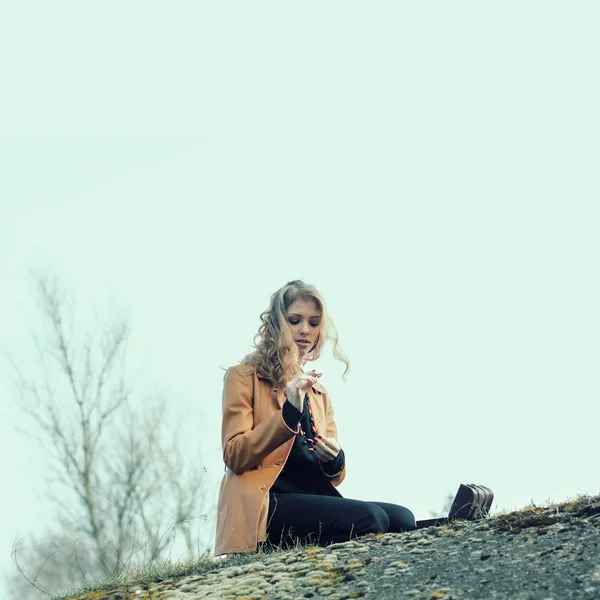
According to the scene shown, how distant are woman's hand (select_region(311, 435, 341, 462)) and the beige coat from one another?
157 millimetres

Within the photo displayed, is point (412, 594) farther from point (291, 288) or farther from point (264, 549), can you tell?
point (291, 288)

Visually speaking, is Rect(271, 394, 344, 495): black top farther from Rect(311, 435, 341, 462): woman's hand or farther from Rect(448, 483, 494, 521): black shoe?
Rect(448, 483, 494, 521): black shoe

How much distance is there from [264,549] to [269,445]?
2.04 ft

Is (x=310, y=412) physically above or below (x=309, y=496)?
above

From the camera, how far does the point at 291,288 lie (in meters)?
5.42

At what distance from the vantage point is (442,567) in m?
3.79

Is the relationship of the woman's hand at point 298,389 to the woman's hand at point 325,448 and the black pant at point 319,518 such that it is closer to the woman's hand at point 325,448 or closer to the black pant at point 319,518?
the woman's hand at point 325,448

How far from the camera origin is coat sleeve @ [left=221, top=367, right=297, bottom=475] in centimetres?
471

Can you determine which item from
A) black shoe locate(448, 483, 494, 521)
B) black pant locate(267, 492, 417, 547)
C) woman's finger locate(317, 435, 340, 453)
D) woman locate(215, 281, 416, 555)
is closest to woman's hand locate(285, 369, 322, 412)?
woman locate(215, 281, 416, 555)

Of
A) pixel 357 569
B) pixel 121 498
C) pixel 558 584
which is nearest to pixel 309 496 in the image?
pixel 357 569

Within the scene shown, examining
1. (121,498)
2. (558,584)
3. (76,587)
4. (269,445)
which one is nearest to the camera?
(558,584)

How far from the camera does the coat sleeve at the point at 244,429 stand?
4.71m

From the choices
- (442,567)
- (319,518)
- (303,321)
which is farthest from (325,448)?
(442,567)

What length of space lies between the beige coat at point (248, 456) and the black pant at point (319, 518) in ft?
0.33
